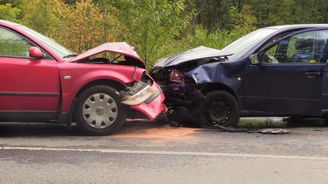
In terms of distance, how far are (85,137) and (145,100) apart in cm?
103

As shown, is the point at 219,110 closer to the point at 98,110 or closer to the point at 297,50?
the point at 297,50

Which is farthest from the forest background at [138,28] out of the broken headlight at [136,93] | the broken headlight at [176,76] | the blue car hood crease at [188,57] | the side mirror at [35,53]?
the side mirror at [35,53]

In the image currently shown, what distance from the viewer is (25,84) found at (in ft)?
23.7

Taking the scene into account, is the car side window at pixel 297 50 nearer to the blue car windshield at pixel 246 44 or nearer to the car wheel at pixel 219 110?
the blue car windshield at pixel 246 44

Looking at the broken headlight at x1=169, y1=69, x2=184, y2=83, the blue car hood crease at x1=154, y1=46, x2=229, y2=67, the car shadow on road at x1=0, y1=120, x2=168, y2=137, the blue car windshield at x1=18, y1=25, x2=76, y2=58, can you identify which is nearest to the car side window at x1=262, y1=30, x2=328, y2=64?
the blue car hood crease at x1=154, y1=46, x2=229, y2=67

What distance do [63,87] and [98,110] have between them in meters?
0.59

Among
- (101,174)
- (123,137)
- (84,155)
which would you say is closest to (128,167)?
(101,174)

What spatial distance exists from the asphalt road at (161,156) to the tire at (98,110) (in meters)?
0.16

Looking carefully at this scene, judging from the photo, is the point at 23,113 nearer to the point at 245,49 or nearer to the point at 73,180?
the point at 73,180

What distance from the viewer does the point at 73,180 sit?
527 cm

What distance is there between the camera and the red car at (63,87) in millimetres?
7211

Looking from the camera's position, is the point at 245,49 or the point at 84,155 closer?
the point at 84,155

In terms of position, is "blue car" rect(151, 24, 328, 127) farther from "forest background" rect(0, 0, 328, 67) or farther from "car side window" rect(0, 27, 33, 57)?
"forest background" rect(0, 0, 328, 67)

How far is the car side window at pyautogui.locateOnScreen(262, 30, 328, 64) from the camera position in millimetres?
8273
